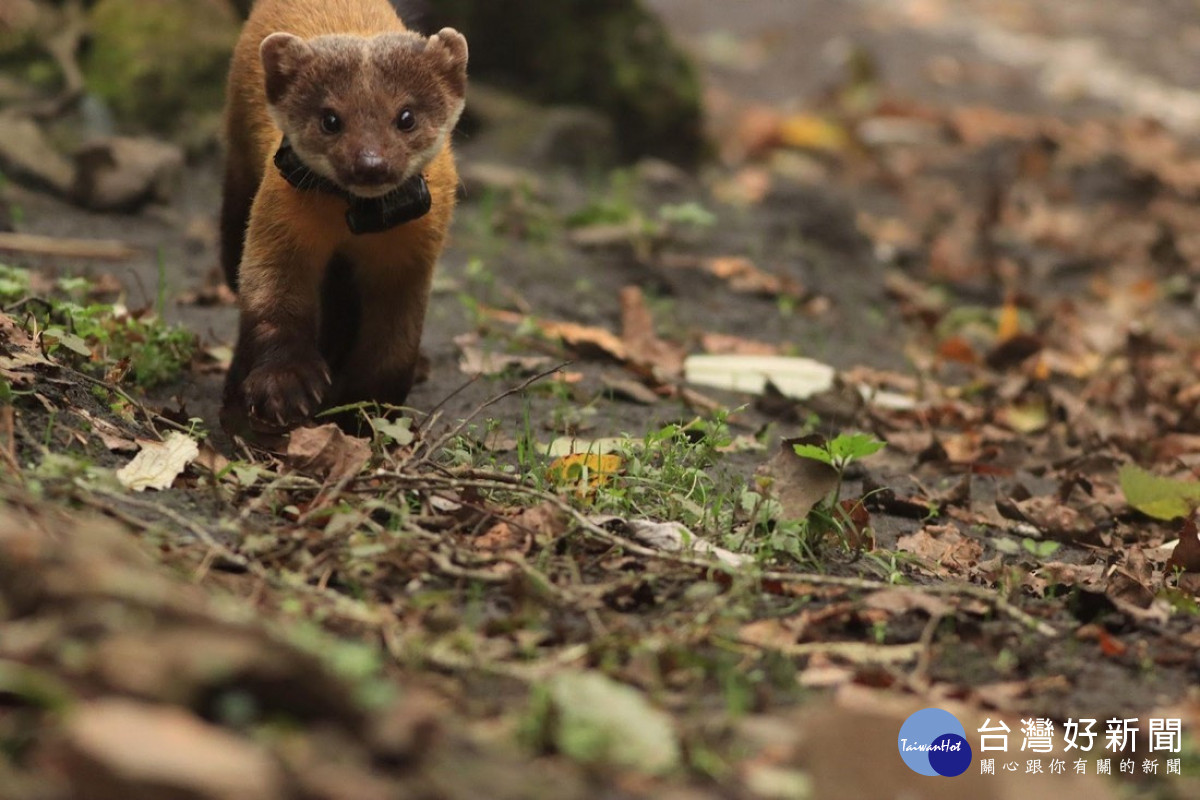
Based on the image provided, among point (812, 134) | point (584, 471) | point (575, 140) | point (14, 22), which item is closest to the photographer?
point (584, 471)

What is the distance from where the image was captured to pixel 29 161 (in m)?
7.57

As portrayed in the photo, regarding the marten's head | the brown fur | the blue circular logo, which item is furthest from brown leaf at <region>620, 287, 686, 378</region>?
the blue circular logo

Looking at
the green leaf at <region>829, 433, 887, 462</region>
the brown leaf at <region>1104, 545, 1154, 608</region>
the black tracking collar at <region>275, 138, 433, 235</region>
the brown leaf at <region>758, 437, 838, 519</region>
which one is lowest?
the brown leaf at <region>1104, 545, 1154, 608</region>

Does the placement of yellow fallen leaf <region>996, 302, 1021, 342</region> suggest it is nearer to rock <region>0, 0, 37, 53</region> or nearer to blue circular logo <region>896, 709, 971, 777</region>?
blue circular logo <region>896, 709, 971, 777</region>

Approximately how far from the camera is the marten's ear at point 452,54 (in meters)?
4.66

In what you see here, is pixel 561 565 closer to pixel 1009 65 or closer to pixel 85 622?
pixel 85 622

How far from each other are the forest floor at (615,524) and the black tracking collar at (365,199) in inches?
25.8

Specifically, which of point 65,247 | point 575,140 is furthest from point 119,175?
point 575,140

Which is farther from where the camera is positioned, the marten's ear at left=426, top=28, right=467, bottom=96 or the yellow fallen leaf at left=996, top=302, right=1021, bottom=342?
the yellow fallen leaf at left=996, top=302, right=1021, bottom=342

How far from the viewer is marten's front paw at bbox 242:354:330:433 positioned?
437 centimetres

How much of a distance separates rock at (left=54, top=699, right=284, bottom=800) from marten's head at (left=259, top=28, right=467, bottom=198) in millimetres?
2417

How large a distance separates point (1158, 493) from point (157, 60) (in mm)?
6461

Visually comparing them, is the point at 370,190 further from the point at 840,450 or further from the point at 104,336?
the point at 840,450

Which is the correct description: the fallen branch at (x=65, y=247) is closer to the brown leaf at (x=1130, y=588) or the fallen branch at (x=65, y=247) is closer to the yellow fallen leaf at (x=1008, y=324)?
the yellow fallen leaf at (x=1008, y=324)
